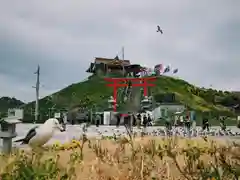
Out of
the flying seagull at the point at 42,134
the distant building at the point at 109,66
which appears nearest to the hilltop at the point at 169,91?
the distant building at the point at 109,66

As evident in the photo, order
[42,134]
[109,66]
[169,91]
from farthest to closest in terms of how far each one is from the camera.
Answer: [109,66], [169,91], [42,134]

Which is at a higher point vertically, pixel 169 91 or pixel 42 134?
pixel 169 91

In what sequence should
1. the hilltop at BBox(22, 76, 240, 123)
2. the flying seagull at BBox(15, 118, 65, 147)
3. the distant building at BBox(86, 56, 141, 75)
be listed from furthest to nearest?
the distant building at BBox(86, 56, 141, 75), the hilltop at BBox(22, 76, 240, 123), the flying seagull at BBox(15, 118, 65, 147)

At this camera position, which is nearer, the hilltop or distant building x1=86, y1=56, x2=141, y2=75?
the hilltop

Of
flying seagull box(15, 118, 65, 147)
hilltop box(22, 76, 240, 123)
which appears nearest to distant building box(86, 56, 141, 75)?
hilltop box(22, 76, 240, 123)

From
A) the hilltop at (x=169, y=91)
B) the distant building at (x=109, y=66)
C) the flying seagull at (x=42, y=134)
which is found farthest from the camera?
the distant building at (x=109, y=66)

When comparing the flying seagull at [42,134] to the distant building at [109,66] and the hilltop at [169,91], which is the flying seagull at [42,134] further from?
the distant building at [109,66]

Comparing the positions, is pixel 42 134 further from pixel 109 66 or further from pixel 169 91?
pixel 109 66

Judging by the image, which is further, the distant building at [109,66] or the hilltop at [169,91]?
the distant building at [109,66]

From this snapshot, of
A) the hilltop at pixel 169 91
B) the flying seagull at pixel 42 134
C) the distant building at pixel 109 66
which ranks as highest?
the distant building at pixel 109 66

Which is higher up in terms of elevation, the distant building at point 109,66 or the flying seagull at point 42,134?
the distant building at point 109,66

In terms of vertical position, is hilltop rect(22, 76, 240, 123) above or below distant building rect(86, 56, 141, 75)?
below

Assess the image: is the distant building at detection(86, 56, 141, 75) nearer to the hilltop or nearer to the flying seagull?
the hilltop

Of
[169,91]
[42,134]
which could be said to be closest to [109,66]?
[169,91]
